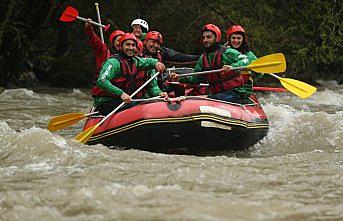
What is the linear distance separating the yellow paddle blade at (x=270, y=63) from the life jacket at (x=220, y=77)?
23 centimetres

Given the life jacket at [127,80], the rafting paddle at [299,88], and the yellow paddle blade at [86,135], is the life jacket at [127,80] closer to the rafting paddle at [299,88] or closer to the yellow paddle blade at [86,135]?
the yellow paddle blade at [86,135]

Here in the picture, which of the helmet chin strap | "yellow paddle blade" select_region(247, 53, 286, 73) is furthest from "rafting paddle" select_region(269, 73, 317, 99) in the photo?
the helmet chin strap

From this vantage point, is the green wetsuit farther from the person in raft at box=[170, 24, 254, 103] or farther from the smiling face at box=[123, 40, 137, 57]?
the person in raft at box=[170, 24, 254, 103]

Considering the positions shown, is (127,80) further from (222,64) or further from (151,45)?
(151,45)

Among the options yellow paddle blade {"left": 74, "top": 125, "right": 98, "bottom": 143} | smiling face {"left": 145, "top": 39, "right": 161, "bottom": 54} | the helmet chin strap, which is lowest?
yellow paddle blade {"left": 74, "top": 125, "right": 98, "bottom": 143}

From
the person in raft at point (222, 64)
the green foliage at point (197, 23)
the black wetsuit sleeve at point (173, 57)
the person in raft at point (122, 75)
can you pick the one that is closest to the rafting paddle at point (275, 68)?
the person in raft at point (222, 64)

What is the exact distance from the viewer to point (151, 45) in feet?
24.8

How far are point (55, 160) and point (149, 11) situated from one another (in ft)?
30.5

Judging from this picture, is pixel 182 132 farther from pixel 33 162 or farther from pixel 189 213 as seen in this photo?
pixel 189 213

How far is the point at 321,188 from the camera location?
4379 millimetres

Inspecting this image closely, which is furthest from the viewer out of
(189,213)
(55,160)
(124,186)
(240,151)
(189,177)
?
(240,151)

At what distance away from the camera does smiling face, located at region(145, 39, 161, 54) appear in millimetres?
7556

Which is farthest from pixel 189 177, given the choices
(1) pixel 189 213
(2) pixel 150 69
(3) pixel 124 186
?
(2) pixel 150 69

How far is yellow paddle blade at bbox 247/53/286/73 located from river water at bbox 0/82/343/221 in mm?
770
